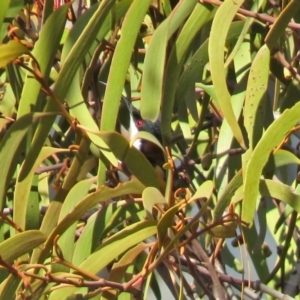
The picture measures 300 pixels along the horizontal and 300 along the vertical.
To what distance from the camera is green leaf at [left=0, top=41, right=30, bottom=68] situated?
0.71 m

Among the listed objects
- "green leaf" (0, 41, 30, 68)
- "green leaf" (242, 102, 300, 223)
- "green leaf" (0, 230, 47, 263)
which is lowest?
"green leaf" (0, 230, 47, 263)

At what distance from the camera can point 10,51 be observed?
2.35 ft

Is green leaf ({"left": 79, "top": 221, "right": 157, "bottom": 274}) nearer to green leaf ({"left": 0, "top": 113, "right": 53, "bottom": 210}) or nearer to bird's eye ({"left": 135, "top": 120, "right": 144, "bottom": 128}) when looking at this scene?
green leaf ({"left": 0, "top": 113, "right": 53, "bottom": 210})

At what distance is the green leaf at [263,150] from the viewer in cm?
73

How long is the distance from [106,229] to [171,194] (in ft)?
0.55

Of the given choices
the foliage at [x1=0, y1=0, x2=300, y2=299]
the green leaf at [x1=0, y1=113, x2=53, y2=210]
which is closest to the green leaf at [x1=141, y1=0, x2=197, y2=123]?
the foliage at [x1=0, y1=0, x2=300, y2=299]

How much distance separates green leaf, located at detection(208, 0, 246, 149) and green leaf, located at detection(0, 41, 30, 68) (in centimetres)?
20

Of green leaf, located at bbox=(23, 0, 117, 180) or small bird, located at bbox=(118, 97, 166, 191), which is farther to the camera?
small bird, located at bbox=(118, 97, 166, 191)

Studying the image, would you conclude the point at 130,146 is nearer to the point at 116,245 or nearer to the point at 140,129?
the point at 116,245

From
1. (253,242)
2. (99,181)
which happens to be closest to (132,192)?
(99,181)

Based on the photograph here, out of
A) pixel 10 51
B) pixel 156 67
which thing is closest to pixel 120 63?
pixel 156 67

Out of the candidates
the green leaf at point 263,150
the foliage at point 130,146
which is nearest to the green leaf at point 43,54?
the foliage at point 130,146


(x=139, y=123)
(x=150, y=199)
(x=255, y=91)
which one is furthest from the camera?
(x=139, y=123)

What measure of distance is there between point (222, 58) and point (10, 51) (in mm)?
227
